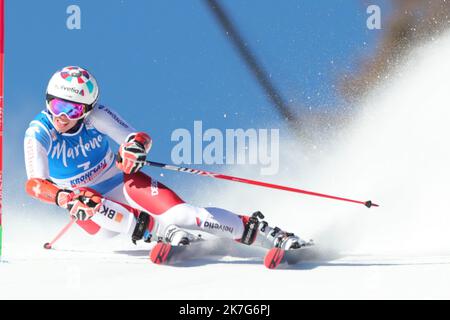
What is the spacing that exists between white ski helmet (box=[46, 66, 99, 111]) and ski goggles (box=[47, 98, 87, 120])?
0.02 m

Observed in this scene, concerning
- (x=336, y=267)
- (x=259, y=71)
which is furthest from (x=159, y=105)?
(x=336, y=267)

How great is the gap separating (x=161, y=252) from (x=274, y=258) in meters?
0.64

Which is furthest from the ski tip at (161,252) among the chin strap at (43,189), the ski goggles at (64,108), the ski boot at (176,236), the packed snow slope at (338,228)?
the ski goggles at (64,108)

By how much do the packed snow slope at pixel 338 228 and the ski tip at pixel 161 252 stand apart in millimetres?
51

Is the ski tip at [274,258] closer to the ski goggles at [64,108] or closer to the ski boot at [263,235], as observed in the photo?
the ski boot at [263,235]

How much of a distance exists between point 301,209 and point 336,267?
5.90 feet

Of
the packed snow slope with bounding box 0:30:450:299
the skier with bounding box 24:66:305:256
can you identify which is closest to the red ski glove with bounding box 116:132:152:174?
the skier with bounding box 24:66:305:256

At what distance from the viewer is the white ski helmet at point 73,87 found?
16.1 ft

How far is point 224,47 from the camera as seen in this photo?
6.81 meters

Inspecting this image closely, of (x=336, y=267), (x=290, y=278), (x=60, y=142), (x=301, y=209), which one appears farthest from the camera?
(x=301, y=209)

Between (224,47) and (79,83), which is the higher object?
(224,47)

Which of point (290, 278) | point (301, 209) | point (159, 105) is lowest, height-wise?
point (290, 278)

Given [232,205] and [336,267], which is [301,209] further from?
[336,267]

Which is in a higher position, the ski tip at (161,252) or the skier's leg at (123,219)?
the skier's leg at (123,219)
